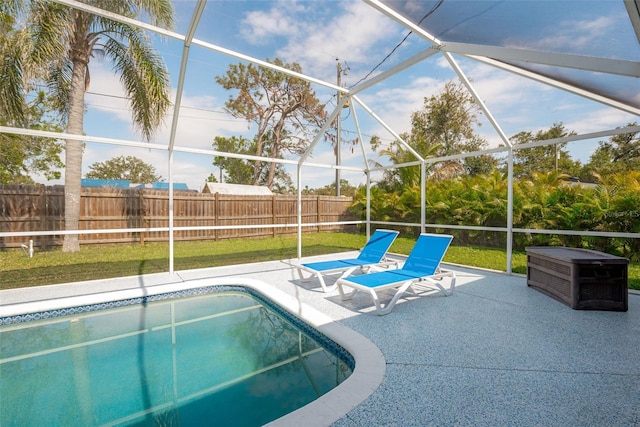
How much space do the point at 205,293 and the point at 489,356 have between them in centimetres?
501

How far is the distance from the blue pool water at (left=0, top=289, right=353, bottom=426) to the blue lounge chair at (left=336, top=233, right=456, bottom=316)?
3.43 feet

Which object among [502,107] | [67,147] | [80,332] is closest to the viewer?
[80,332]

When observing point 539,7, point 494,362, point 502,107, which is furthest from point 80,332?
point 502,107

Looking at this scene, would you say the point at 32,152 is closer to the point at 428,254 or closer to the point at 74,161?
the point at 74,161

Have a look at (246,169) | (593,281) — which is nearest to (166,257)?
(593,281)

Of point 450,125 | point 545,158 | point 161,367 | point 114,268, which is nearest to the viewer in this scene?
point 161,367

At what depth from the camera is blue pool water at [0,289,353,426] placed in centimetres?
292

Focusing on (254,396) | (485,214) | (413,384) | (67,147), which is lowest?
(254,396)

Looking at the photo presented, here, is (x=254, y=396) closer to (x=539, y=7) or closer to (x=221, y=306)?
(x=221, y=306)

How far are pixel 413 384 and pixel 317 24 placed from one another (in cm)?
724

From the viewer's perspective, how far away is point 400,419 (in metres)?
2.36

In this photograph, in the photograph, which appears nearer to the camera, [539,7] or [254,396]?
[254,396]

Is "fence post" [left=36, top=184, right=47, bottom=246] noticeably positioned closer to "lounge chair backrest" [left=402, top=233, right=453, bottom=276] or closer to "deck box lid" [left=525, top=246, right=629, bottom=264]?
"lounge chair backrest" [left=402, top=233, right=453, bottom=276]

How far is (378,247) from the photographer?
7230 mm
